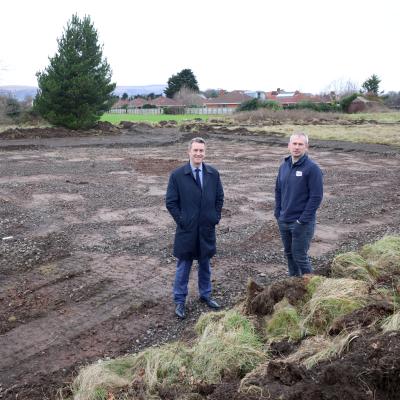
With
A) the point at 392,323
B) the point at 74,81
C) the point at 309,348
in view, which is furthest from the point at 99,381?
the point at 74,81

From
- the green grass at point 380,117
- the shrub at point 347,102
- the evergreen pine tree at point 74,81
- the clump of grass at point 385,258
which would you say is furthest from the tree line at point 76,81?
the shrub at point 347,102

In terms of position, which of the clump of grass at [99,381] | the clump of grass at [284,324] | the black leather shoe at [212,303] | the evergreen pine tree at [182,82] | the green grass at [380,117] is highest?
the evergreen pine tree at [182,82]

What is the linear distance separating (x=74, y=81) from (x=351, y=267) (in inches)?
1119

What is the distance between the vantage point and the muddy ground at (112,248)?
4715 mm

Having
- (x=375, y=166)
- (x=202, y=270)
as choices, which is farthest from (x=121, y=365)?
(x=375, y=166)

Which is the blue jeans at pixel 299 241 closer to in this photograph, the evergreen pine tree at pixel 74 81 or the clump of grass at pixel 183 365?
the clump of grass at pixel 183 365

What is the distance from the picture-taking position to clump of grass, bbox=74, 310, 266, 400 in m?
3.50

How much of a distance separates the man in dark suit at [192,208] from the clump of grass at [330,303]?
1.37 metres

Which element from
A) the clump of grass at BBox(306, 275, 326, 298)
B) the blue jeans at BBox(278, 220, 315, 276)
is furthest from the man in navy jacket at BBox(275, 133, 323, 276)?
the clump of grass at BBox(306, 275, 326, 298)

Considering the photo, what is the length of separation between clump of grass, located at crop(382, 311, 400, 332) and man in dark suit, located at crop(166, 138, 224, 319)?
2174mm

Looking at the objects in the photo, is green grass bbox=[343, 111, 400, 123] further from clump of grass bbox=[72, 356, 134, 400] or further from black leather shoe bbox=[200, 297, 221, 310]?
clump of grass bbox=[72, 356, 134, 400]

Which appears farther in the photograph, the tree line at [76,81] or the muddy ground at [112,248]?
the tree line at [76,81]

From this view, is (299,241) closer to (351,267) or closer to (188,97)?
(351,267)

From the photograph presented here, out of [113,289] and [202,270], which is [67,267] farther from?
[202,270]
